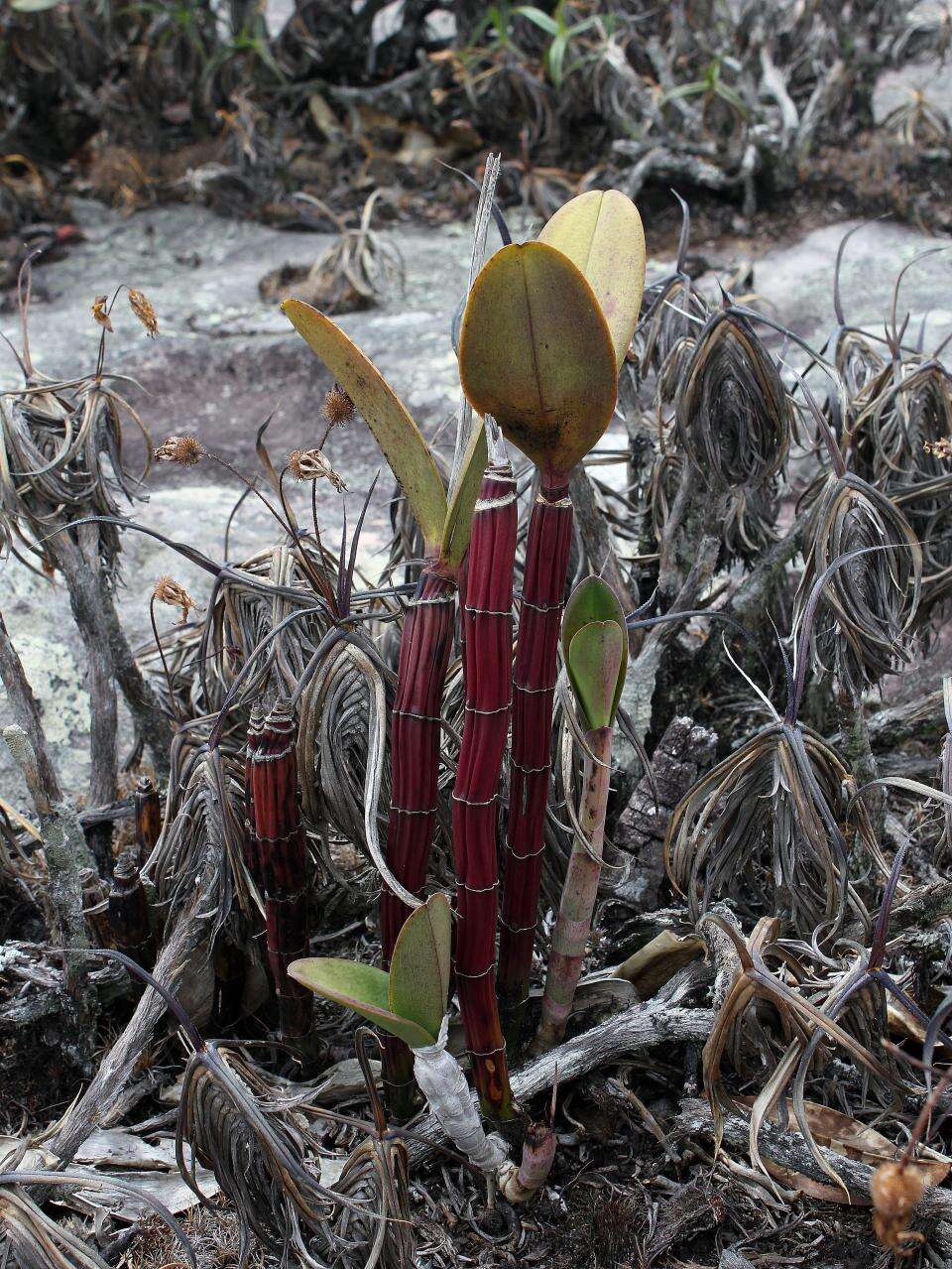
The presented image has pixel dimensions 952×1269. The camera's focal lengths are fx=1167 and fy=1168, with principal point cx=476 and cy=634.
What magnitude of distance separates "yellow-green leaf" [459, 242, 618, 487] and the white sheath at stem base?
0.53 metres

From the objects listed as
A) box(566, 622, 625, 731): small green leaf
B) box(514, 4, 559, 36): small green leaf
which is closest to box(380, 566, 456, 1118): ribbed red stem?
box(566, 622, 625, 731): small green leaf

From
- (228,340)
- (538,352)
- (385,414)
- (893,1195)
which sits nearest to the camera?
(893,1195)

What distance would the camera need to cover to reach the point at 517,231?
14.7 feet

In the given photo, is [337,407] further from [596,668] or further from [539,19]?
[539,19]

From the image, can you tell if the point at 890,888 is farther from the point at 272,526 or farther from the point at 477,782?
the point at 272,526

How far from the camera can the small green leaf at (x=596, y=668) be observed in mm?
1021

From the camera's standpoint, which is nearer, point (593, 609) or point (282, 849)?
point (593, 609)

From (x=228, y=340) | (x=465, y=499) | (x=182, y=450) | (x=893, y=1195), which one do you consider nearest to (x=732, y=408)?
(x=465, y=499)

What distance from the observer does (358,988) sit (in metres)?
1.00

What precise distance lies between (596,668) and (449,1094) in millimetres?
407

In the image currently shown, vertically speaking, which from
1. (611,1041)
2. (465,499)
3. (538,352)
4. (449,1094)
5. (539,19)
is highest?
(539,19)

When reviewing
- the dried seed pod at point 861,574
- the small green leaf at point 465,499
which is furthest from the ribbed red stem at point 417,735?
the dried seed pod at point 861,574

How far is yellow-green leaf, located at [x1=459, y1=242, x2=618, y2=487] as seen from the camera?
2.91ft

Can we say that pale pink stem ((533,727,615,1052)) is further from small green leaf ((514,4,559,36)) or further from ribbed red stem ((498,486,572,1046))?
small green leaf ((514,4,559,36))
